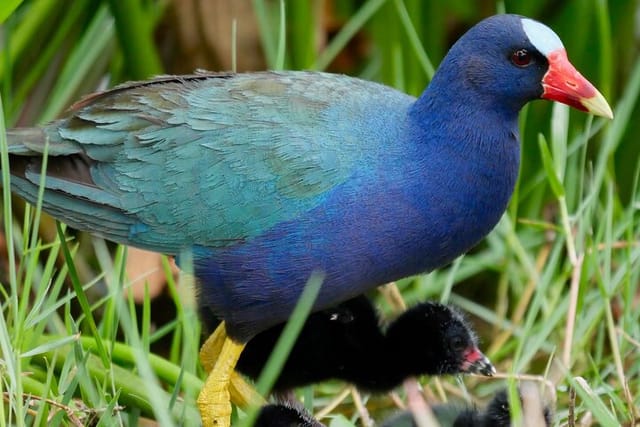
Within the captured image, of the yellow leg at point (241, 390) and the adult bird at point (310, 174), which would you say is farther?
the yellow leg at point (241, 390)

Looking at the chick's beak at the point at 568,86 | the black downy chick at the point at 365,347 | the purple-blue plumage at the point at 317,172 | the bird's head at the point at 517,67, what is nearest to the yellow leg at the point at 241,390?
the black downy chick at the point at 365,347

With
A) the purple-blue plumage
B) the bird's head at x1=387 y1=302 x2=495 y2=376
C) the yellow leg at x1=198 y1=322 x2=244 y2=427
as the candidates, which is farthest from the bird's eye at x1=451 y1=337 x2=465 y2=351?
the yellow leg at x1=198 y1=322 x2=244 y2=427

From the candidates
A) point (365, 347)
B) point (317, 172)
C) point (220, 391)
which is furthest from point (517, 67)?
point (220, 391)

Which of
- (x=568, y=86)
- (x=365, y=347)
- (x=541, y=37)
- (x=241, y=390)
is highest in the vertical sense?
(x=541, y=37)

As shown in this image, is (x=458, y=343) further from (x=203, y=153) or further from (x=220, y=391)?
(x=203, y=153)

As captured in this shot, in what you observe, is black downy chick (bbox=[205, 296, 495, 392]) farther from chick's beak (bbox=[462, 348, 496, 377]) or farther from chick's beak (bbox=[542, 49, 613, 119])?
chick's beak (bbox=[542, 49, 613, 119])

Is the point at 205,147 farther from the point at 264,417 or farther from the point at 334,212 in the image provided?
the point at 264,417

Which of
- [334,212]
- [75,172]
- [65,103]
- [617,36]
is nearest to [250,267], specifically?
[334,212]

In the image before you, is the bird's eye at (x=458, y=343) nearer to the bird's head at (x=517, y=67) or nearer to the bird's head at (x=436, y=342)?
the bird's head at (x=436, y=342)
